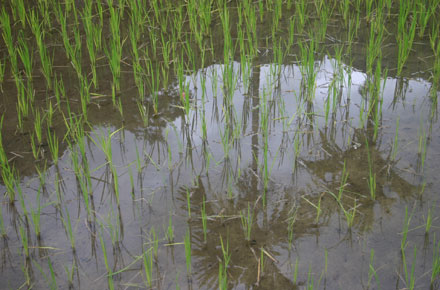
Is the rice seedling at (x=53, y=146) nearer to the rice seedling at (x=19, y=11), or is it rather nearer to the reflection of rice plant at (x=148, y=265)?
the reflection of rice plant at (x=148, y=265)

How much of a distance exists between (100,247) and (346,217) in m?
1.05

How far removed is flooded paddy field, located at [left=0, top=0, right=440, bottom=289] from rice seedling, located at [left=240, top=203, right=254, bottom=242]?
11 mm

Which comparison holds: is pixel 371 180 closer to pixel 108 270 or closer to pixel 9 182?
pixel 108 270

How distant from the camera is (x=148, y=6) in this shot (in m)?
4.43

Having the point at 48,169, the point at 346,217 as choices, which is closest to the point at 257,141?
the point at 346,217

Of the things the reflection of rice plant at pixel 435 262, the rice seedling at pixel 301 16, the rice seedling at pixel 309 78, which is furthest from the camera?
the rice seedling at pixel 301 16

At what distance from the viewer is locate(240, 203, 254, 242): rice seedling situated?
6.82 feet

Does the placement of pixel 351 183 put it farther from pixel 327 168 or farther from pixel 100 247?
pixel 100 247

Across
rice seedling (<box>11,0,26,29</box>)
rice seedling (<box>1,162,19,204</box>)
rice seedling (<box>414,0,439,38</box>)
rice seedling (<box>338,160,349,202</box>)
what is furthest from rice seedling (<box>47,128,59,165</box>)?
rice seedling (<box>414,0,439,38</box>)

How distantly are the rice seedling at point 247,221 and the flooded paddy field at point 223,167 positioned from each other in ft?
0.04

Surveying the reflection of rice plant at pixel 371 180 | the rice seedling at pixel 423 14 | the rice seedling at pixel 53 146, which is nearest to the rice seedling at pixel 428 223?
the reflection of rice plant at pixel 371 180

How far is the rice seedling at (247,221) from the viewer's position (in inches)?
81.8

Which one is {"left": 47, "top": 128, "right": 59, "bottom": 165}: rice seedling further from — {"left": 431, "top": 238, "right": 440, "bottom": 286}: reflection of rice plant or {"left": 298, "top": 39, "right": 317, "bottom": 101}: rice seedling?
{"left": 431, "top": 238, "right": 440, "bottom": 286}: reflection of rice plant

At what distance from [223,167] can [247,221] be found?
1.47 feet
